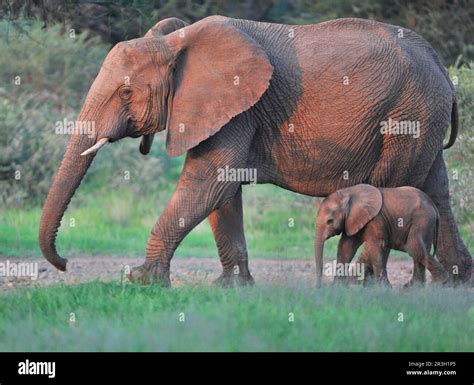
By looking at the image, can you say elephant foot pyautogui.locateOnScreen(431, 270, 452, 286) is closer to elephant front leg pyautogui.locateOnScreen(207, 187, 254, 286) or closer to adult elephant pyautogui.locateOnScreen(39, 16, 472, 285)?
adult elephant pyautogui.locateOnScreen(39, 16, 472, 285)

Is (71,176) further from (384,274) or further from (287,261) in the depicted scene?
(287,261)

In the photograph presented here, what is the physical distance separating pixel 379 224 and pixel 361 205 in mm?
250

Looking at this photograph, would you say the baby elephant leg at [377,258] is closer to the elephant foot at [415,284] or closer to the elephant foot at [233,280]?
the elephant foot at [415,284]

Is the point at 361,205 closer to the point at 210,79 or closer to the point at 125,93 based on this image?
the point at 210,79

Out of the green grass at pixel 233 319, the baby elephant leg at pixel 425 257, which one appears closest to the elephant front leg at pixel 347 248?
the baby elephant leg at pixel 425 257

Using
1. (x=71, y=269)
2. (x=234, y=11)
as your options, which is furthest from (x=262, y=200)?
(x=234, y=11)

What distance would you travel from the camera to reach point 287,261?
1320 centimetres

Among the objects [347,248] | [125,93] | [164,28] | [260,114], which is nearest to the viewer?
[125,93]

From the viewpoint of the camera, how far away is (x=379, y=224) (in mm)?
10195

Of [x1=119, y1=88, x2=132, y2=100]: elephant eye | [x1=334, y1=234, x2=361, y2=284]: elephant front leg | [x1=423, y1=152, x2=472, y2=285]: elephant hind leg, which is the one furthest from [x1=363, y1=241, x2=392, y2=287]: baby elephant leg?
[x1=119, y1=88, x2=132, y2=100]: elephant eye

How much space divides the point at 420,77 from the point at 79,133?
2760 mm

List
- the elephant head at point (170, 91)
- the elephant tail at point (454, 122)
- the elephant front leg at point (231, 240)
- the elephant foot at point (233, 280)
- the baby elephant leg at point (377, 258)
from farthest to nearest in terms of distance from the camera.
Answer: the elephant tail at point (454, 122) → the elephant front leg at point (231, 240) → the elephant foot at point (233, 280) → the baby elephant leg at point (377, 258) → the elephant head at point (170, 91)

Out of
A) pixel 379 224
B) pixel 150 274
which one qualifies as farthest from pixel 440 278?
pixel 150 274

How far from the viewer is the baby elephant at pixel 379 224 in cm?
1010
